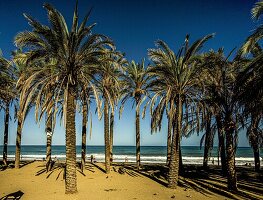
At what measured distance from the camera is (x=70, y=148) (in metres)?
14.0

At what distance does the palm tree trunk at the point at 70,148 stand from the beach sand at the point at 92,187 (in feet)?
1.94

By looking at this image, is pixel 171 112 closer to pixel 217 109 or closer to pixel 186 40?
pixel 217 109

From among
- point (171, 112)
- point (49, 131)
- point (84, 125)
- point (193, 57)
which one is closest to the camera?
point (193, 57)

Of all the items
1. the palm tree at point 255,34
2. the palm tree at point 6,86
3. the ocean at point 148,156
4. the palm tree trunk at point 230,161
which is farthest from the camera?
the ocean at point 148,156

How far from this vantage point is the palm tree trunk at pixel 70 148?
45.4 ft

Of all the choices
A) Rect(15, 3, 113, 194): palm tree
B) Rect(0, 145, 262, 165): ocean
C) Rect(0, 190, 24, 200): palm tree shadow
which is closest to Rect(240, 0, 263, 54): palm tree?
Rect(15, 3, 113, 194): palm tree

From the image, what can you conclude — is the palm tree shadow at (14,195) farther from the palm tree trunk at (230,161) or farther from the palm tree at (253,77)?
the palm tree at (253,77)

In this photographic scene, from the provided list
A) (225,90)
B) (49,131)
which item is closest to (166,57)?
(225,90)

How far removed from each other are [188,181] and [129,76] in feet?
37.3

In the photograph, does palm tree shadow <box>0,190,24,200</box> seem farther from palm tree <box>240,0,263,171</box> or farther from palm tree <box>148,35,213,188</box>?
palm tree <box>240,0,263,171</box>

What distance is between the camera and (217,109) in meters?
17.4

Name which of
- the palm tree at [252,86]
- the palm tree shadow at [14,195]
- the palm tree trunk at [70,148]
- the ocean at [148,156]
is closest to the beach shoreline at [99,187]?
the palm tree shadow at [14,195]

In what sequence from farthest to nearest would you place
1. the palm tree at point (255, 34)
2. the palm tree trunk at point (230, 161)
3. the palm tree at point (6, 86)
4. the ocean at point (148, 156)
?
the ocean at point (148, 156) < the palm tree at point (6, 86) < the palm tree trunk at point (230, 161) < the palm tree at point (255, 34)

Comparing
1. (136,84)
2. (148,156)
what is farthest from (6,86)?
(148,156)
